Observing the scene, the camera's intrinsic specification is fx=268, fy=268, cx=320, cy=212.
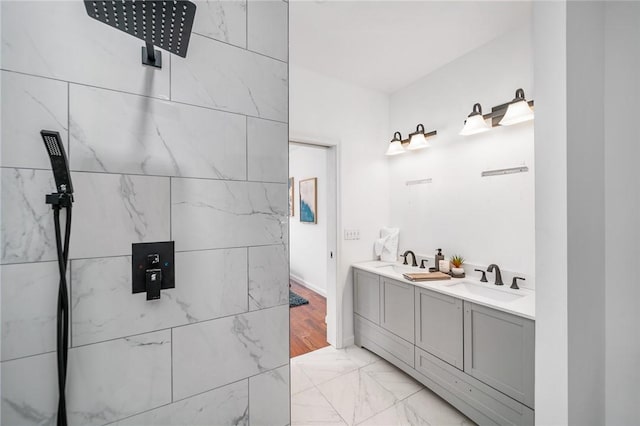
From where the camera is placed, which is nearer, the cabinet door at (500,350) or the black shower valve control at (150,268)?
the black shower valve control at (150,268)

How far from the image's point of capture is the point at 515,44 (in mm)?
1995

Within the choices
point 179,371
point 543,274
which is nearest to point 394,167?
point 543,274

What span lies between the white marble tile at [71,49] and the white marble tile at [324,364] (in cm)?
233

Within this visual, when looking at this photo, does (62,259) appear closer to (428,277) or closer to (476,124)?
(428,277)

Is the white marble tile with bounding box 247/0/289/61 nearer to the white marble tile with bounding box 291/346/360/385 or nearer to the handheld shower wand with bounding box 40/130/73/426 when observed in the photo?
the handheld shower wand with bounding box 40/130/73/426

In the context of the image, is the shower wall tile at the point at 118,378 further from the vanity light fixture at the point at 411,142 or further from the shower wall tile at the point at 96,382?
the vanity light fixture at the point at 411,142

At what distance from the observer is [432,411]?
1.89 metres

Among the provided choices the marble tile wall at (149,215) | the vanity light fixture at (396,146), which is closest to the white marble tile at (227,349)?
the marble tile wall at (149,215)

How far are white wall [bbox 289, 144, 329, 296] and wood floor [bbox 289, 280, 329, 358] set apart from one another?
0.42 metres

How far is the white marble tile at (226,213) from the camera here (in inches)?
31.7

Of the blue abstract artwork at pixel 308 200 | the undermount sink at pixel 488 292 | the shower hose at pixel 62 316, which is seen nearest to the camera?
the shower hose at pixel 62 316

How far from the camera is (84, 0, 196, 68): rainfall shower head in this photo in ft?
1.72

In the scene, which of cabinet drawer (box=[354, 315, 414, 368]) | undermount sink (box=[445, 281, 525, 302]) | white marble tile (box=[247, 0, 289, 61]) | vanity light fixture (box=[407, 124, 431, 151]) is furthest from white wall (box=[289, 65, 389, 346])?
white marble tile (box=[247, 0, 289, 61])

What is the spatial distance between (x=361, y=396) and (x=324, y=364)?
509mm
